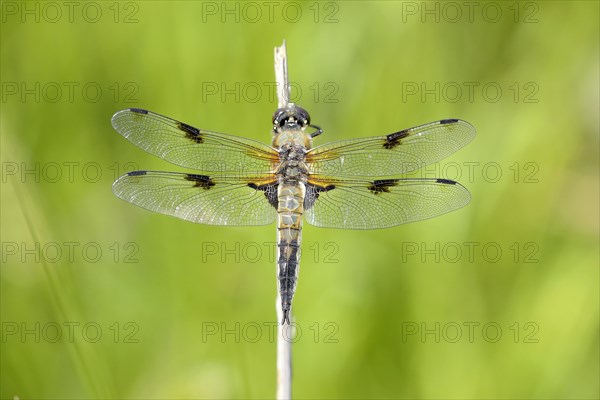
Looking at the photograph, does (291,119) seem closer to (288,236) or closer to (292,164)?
(292,164)

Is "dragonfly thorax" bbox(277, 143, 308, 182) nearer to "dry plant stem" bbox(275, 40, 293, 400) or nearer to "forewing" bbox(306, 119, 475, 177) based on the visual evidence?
"forewing" bbox(306, 119, 475, 177)

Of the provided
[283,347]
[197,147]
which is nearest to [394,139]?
[197,147]

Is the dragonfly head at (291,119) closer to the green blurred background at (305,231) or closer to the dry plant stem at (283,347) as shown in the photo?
the dry plant stem at (283,347)

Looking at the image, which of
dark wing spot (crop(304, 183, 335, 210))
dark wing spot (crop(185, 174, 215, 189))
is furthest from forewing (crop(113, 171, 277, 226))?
dark wing spot (crop(304, 183, 335, 210))

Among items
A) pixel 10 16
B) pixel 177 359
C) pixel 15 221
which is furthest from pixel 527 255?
pixel 10 16

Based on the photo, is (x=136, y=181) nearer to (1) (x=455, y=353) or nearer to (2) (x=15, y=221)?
(2) (x=15, y=221)
